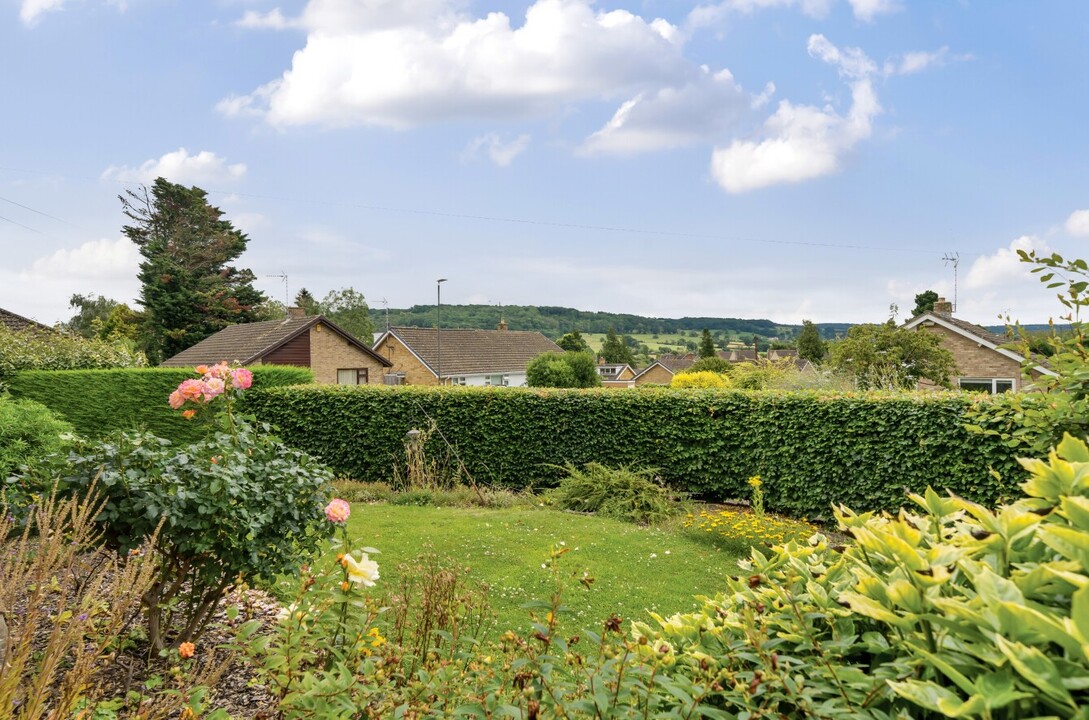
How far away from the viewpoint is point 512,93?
11.2 m

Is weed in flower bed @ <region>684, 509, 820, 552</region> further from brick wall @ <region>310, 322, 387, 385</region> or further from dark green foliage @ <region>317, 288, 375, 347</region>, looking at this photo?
dark green foliage @ <region>317, 288, 375, 347</region>

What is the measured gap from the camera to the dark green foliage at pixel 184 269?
35.4m

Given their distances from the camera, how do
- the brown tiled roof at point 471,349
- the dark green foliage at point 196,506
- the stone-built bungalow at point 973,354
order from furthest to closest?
the brown tiled roof at point 471,349
the stone-built bungalow at point 973,354
the dark green foliage at point 196,506

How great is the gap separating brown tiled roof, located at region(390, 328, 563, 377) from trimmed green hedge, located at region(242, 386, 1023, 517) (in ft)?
81.4

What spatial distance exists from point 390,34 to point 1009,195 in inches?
425

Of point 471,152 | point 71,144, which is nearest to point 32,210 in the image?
point 71,144

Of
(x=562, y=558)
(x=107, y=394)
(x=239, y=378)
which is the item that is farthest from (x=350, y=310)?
(x=239, y=378)

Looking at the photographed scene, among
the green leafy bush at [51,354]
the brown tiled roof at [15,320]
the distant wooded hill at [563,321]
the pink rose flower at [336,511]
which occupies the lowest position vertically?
the pink rose flower at [336,511]

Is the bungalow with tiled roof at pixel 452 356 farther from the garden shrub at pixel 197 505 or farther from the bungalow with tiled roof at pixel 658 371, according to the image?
the garden shrub at pixel 197 505

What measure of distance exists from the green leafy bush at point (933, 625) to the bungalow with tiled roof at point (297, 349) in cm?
2428

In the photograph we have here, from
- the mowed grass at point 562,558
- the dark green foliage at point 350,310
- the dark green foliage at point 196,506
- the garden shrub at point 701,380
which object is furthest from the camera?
the dark green foliage at point 350,310

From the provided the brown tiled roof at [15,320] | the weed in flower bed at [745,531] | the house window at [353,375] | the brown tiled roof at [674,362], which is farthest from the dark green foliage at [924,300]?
the brown tiled roof at [15,320]

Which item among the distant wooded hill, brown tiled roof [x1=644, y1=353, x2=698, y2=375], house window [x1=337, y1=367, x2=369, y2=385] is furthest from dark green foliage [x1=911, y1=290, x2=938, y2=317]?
house window [x1=337, y1=367, x2=369, y2=385]

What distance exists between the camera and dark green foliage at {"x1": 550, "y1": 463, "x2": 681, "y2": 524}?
841 cm
